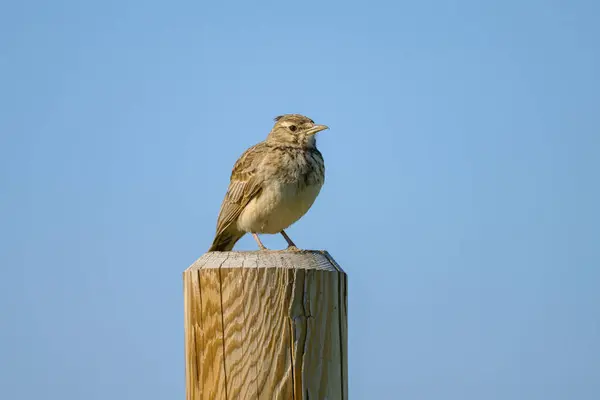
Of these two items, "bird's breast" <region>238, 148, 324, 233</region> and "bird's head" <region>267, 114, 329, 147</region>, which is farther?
"bird's head" <region>267, 114, 329, 147</region>

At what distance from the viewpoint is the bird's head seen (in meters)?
7.46

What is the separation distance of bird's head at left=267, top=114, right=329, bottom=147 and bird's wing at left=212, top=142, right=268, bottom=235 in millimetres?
251

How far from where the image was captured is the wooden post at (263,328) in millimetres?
3387

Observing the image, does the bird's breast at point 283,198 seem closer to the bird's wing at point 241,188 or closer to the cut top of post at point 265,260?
the bird's wing at point 241,188

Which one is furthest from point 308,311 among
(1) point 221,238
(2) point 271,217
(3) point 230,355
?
(1) point 221,238

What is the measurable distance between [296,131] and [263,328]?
4.34m

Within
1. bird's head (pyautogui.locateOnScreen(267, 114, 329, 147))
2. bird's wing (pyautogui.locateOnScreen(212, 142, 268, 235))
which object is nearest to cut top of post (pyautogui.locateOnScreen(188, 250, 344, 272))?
bird's wing (pyautogui.locateOnScreen(212, 142, 268, 235))

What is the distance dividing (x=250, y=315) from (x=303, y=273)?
288mm

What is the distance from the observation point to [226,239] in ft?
24.3

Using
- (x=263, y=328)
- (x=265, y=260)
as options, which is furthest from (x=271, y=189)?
(x=263, y=328)

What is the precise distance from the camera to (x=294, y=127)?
7.58 metres

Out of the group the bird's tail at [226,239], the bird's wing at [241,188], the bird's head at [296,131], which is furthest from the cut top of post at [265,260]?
the bird's head at [296,131]

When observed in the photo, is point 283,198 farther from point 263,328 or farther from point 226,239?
point 263,328

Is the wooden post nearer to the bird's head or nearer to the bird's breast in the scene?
the bird's breast
